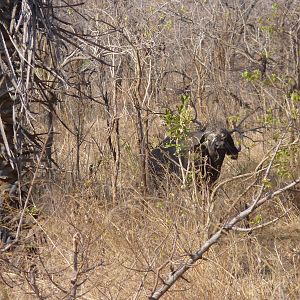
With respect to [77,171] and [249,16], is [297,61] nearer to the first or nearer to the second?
[77,171]

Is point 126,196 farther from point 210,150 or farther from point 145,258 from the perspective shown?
point 145,258

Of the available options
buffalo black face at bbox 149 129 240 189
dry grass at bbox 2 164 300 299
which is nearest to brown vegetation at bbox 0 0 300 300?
dry grass at bbox 2 164 300 299

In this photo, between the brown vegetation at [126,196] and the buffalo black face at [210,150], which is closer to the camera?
the brown vegetation at [126,196]

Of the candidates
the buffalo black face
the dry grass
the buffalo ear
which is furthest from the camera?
the buffalo ear

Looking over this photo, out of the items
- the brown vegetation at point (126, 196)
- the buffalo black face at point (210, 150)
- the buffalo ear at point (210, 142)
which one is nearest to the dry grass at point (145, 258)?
the brown vegetation at point (126, 196)

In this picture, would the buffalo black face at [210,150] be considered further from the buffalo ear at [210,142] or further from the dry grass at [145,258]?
the dry grass at [145,258]

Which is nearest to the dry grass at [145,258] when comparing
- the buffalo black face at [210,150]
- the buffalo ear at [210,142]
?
the buffalo black face at [210,150]

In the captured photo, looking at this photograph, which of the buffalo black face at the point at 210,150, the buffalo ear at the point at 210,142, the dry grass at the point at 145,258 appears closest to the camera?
the dry grass at the point at 145,258

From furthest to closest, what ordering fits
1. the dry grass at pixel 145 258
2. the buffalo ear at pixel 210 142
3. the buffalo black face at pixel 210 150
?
the buffalo ear at pixel 210 142, the buffalo black face at pixel 210 150, the dry grass at pixel 145 258

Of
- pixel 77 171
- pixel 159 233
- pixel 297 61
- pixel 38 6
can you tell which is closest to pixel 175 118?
pixel 159 233

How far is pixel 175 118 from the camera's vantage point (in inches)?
256

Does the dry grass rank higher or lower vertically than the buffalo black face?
lower

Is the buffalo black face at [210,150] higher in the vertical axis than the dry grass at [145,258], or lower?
higher

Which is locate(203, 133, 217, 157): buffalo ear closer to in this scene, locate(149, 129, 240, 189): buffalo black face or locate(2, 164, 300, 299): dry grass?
locate(149, 129, 240, 189): buffalo black face
